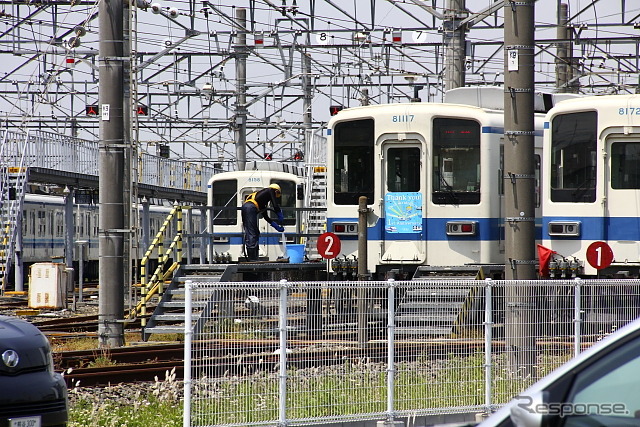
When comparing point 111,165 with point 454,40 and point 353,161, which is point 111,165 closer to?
point 353,161

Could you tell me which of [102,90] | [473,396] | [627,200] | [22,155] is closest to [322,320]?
[473,396]

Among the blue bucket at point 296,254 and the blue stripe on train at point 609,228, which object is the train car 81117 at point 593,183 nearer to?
the blue stripe on train at point 609,228

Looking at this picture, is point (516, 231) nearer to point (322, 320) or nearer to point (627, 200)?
point (322, 320)

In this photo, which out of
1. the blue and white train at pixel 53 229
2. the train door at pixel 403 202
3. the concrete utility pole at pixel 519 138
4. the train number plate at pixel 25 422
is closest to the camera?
the train number plate at pixel 25 422

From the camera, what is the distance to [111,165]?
1320cm

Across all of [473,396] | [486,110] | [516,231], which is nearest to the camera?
[473,396]

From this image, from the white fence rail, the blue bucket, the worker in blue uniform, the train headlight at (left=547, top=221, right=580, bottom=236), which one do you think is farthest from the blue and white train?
the white fence rail

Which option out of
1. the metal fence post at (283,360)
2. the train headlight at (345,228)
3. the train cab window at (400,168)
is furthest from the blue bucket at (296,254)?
the metal fence post at (283,360)

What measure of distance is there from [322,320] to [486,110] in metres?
8.57

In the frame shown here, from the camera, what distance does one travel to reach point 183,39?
2742 centimetres

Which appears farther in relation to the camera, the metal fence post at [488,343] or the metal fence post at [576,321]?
the metal fence post at [576,321]

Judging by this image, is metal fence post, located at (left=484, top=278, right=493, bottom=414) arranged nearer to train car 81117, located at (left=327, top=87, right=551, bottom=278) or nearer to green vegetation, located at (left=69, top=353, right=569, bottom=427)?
green vegetation, located at (left=69, top=353, right=569, bottom=427)

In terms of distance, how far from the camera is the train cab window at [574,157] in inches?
613

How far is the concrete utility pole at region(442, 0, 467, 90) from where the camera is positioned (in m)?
19.6
